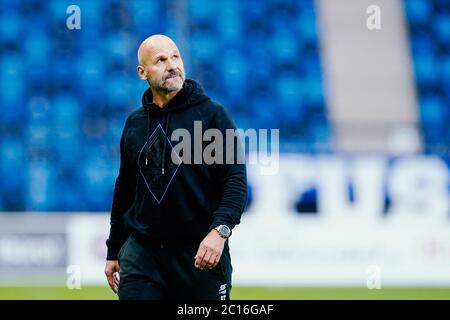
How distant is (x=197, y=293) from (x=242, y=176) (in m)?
0.56

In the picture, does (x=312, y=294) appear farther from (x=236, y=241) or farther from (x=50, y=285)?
(x=50, y=285)

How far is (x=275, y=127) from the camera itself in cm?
1108

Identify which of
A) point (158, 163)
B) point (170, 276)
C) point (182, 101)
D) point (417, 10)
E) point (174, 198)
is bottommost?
point (170, 276)

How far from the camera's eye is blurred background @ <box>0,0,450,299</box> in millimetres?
9750

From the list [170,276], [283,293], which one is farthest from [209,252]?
[283,293]

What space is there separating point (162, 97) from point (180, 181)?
42cm

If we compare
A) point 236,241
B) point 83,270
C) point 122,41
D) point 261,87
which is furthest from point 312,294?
point 122,41

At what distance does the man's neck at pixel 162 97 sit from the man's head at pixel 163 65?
0.03 m

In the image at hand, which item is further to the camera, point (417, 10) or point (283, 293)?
point (417, 10)

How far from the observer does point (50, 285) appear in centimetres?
953

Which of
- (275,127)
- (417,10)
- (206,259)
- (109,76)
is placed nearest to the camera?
(206,259)

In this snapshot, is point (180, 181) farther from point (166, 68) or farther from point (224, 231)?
point (166, 68)
